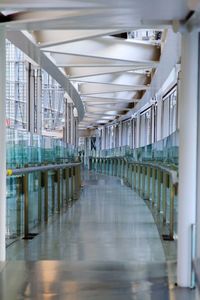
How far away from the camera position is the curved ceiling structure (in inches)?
147

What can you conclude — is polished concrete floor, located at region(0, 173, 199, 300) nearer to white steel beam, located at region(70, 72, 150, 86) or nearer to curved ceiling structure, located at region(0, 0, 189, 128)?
curved ceiling structure, located at region(0, 0, 189, 128)

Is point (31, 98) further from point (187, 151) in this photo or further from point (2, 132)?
point (187, 151)

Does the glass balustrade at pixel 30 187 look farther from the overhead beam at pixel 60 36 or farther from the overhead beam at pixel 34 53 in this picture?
the overhead beam at pixel 60 36

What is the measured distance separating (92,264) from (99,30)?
132 inches

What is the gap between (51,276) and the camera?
4.33m

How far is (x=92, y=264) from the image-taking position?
15.8ft

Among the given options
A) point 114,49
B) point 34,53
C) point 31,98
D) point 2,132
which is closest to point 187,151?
point 2,132

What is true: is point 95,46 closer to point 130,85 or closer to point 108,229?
point 108,229

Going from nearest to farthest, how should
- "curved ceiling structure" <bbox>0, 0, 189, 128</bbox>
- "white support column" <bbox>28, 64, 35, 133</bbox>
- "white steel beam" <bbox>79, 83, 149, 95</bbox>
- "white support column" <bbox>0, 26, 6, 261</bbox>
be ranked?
"curved ceiling structure" <bbox>0, 0, 189, 128</bbox>
"white support column" <bbox>0, 26, 6, 261</bbox>
"white support column" <bbox>28, 64, 35, 133</bbox>
"white steel beam" <bbox>79, 83, 149, 95</bbox>

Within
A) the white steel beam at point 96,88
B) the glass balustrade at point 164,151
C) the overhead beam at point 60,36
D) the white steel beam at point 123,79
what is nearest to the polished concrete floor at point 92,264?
the glass balustrade at point 164,151

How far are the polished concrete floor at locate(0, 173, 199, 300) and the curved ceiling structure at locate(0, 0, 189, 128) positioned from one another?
224 centimetres

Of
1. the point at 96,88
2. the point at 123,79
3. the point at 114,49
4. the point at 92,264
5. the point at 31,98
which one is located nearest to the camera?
the point at 92,264

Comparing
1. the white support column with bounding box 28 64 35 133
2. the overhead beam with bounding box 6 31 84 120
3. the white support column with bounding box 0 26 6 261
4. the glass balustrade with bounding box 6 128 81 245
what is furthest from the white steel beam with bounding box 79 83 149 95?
the white support column with bounding box 0 26 6 261

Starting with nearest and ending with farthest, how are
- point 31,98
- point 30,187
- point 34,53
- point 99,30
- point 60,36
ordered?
point 30,187
point 99,30
point 60,36
point 34,53
point 31,98
